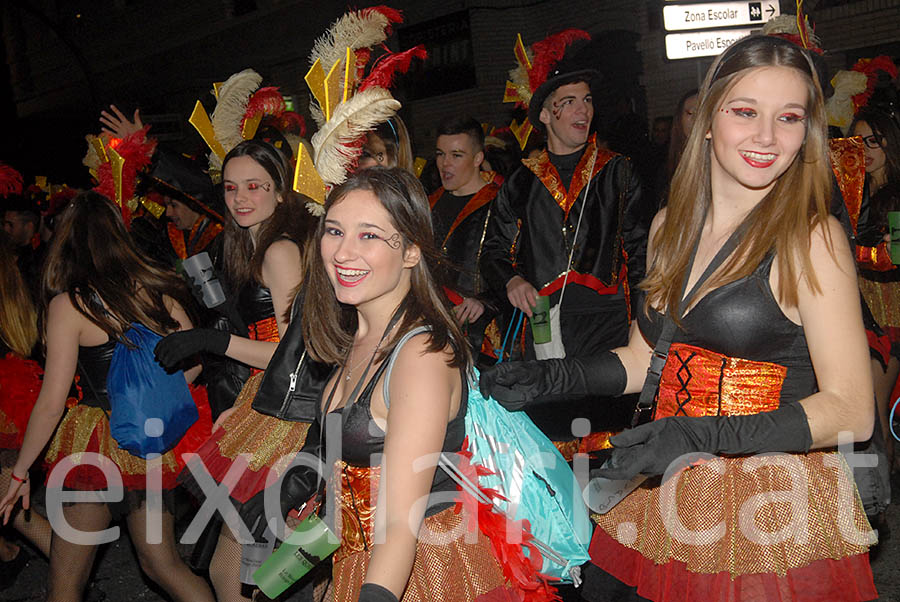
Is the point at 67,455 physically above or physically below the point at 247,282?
below

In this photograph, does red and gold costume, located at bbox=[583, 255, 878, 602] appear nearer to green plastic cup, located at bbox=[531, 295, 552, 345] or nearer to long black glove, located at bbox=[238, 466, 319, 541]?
long black glove, located at bbox=[238, 466, 319, 541]

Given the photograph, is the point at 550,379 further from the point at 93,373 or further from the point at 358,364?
the point at 93,373

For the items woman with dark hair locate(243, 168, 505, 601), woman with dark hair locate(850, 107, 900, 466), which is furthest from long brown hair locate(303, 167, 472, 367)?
woman with dark hair locate(850, 107, 900, 466)

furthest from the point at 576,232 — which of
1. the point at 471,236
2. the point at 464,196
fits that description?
the point at 464,196

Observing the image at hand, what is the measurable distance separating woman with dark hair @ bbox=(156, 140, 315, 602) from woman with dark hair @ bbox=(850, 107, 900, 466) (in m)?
3.51

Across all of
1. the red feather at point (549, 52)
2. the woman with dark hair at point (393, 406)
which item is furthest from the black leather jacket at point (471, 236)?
the woman with dark hair at point (393, 406)

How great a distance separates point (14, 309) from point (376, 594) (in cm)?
407

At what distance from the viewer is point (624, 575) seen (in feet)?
7.88

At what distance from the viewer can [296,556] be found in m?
2.12

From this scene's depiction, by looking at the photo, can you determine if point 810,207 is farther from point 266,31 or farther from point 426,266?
point 266,31

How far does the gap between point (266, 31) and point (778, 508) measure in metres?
18.0

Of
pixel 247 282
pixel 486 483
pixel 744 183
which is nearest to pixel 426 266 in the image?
pixel 486 483

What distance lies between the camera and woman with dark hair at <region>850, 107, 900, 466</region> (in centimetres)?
519

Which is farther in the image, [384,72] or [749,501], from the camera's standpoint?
[384,72]
